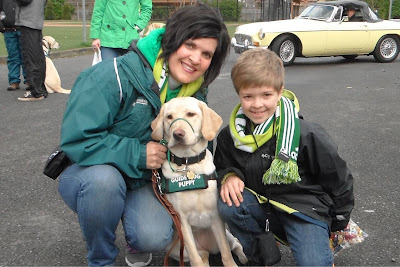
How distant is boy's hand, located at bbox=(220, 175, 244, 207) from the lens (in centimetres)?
258

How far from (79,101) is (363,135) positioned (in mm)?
3942

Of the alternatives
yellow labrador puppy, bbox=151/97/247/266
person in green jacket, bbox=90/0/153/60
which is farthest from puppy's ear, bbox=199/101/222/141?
person in green jacket, bbox=90/0/153/60

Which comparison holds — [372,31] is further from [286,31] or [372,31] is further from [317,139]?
[317,139]

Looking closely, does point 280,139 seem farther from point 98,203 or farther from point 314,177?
point 98,203

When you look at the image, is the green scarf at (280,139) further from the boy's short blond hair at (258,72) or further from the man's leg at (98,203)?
the man's leg at (98,203)

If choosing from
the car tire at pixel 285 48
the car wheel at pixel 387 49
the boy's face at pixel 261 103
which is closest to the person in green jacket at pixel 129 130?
the boy's face at pixel 261 103

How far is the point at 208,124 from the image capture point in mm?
2627

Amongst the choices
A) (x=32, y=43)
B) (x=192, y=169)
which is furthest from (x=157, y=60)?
(x=32, y=43)

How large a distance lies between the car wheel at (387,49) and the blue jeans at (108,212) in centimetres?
1129

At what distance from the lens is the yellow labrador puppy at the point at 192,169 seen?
8.47ft

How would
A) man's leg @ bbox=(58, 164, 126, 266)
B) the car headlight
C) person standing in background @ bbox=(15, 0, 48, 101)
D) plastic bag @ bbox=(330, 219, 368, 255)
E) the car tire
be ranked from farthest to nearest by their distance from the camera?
the car tire < the car headlight < person standing in background @ bbox=(15, 0, 48, 101) < plastic bag @ bbox=(330, 219, 368, 255) < man's leg @ bbox=(58, 164, 126, 266)

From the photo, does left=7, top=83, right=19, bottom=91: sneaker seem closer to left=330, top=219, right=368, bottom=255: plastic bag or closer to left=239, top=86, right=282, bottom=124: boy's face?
left=239, top=86, right=282, bottom=124: boy's face

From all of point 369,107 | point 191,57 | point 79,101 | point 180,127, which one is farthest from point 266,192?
point 369,107

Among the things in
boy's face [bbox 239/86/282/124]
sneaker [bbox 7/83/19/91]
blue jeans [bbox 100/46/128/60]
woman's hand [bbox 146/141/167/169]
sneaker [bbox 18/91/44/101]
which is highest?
blue jeans [bbox 100/46/128/60]
